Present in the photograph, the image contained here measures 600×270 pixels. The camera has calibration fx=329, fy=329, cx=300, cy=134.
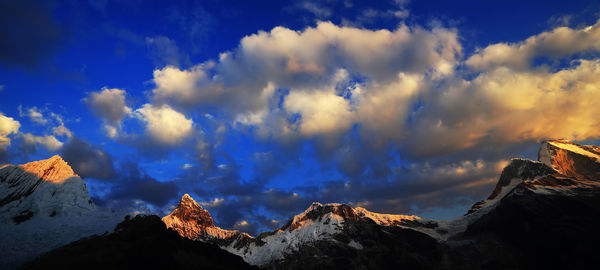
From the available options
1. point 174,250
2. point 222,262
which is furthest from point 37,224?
point 222,262

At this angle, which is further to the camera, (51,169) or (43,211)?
(51,169)

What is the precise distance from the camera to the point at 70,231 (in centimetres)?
11688

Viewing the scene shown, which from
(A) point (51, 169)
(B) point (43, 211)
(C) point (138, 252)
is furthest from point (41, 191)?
(C) point (138, 252)

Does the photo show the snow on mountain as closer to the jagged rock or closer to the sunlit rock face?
the sunlit rock face

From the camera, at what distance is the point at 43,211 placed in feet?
409

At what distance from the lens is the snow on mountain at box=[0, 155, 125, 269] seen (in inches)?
4075

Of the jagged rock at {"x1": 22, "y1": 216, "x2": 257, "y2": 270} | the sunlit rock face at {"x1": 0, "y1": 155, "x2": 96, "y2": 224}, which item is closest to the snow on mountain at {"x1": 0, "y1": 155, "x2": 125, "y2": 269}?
the sunlit rock face at {"x1": 0, "y1": 155, "x2": 96, "y2": 224}

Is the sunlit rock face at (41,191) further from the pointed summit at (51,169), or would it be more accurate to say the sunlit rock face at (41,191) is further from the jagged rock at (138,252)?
the jagged rock at (138,252)

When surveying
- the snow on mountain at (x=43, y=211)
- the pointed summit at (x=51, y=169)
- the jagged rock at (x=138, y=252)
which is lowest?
the jagged rock at (x=138, y=252)

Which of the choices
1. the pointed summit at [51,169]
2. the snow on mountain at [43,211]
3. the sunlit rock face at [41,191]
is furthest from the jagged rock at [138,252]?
the pointed summit at [51,169]

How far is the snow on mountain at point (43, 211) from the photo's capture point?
10350 cm

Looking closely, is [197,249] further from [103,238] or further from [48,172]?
[48,172]

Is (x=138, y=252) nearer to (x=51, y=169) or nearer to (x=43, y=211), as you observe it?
(x=43, y=211)

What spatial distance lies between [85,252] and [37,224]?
3324 centimetres
